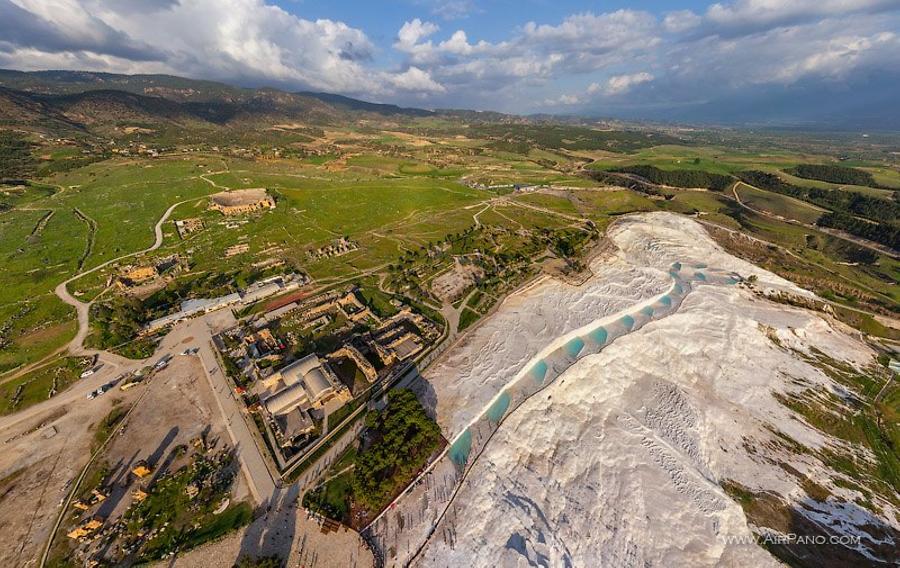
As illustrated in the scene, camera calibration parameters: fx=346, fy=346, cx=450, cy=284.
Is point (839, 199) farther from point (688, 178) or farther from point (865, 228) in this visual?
point (688, 178)

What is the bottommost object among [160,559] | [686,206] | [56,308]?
[686,206]

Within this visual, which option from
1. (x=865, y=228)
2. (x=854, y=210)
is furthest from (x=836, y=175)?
(x=865, y=228)

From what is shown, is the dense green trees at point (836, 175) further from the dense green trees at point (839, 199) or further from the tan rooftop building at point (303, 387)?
the tan rooftop building at point (303, 387)

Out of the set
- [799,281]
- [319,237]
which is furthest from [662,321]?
[319,237]

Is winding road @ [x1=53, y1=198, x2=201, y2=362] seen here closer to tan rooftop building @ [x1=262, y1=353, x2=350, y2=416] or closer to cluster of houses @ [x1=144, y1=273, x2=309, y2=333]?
cluster of houses @ [x1=144, y1=273, x2=309, y2=333]

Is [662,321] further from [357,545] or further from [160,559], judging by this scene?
[160,559]

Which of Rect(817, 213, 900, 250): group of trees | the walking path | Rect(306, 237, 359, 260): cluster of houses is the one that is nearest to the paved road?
the walking path
